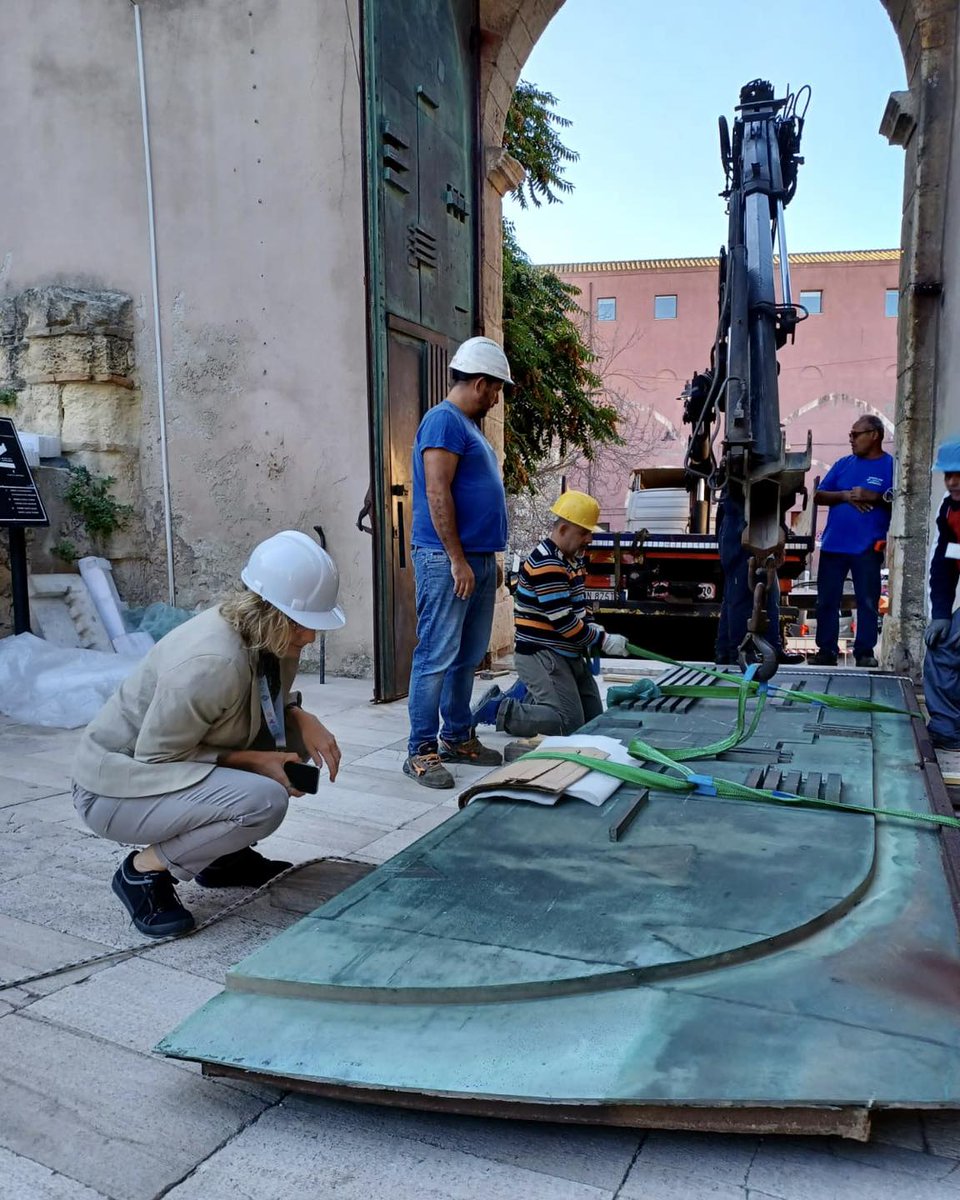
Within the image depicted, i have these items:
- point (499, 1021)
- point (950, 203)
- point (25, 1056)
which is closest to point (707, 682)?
point (499, 1021)

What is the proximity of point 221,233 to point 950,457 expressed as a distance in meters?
4.71

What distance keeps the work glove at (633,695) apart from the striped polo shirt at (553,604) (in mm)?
249

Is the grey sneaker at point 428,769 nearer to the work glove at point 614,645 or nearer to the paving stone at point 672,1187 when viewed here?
the work glove at point 614,645

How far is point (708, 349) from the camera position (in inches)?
978

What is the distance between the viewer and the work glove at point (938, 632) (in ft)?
13.8

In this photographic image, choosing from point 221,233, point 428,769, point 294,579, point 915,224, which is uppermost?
point 221,233

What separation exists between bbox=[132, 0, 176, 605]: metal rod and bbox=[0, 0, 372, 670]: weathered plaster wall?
44 mm

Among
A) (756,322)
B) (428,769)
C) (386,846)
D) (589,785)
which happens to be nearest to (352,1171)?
(589,785)

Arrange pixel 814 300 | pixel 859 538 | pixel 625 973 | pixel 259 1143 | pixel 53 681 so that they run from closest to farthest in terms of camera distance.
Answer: pixel 259 1143 → pixel 625 973 → pixel 53 681 → pixel 859 538 → pixel 814 300

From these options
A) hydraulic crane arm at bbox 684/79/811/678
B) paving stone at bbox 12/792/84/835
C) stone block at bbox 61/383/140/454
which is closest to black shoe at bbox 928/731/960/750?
hydraulic crane arm at bbox 684/79/811/678

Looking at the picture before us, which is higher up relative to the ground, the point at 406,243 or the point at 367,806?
the point at 406,243

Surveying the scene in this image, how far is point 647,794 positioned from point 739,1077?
43.9 inches

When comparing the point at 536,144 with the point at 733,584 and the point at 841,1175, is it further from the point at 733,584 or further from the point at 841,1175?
the point at 841,1175

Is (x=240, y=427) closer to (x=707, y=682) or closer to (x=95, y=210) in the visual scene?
(x=95, y=210)
